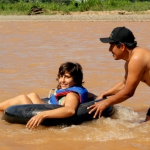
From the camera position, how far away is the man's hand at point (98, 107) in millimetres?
5270

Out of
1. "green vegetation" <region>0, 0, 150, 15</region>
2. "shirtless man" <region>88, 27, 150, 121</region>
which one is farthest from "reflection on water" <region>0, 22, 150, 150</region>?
"green vegetation" <region>0, 0, 150, 15</region>

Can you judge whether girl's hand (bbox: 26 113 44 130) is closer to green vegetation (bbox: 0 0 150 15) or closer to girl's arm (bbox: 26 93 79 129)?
girl's arm (bbox: 26 93 79 129)

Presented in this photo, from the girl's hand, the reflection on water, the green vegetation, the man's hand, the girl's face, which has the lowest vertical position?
the green vegetation

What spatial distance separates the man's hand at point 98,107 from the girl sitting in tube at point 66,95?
180mm

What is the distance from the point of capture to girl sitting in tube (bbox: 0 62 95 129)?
5.29 m

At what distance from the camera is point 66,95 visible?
5.54m

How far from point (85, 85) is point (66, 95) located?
253cm

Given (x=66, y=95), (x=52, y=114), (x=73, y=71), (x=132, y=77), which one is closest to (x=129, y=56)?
(x=132, y=77)

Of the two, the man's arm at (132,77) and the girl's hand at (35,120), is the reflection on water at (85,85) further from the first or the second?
the man's arm at (132,77)

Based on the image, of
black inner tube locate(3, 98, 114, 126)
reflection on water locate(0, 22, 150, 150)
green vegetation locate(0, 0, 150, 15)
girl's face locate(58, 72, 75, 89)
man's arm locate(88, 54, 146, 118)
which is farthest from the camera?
green vegetation locate(0, 0, 150, 15)

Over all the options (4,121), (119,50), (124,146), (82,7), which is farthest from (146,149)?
(82,7)

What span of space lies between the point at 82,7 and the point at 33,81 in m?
29.6

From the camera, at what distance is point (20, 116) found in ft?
18.0

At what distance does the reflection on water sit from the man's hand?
0.43 ft
